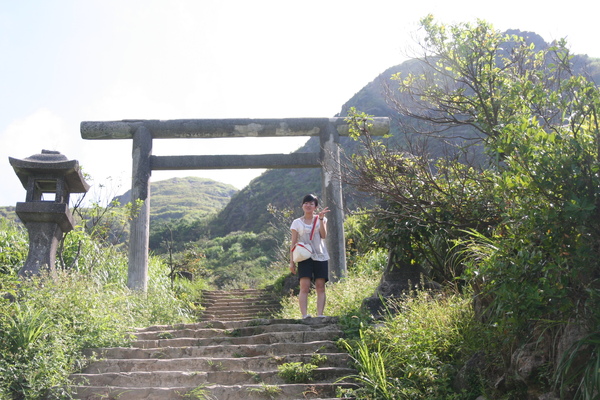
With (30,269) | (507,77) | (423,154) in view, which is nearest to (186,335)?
(30,269)

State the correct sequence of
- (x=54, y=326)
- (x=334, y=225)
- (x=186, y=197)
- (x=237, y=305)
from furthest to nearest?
(x=186, y=197), (x=237, y=305), (x=334, y=225), (x=54, y=326)

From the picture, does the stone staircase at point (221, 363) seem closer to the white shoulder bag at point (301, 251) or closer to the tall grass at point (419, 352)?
the tall grass at point (419, 352)

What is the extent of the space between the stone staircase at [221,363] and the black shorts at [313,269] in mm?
565

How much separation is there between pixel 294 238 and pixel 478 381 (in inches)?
132

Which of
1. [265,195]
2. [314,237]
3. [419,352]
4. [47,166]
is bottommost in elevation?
[265,195]

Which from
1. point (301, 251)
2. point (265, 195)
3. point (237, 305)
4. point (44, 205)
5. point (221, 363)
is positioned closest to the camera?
point (221, 363)

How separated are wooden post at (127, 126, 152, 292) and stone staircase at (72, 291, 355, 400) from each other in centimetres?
311

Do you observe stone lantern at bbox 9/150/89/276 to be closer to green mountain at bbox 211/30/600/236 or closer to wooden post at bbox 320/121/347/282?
wooden post at bbox 320/121/347/282

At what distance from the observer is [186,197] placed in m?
81.2

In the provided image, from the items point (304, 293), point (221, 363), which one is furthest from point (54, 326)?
point (304, 293)

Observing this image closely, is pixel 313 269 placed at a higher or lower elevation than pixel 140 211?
lower

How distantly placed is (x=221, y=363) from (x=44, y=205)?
3.78m

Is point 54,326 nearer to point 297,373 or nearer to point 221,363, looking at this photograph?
point 221,363

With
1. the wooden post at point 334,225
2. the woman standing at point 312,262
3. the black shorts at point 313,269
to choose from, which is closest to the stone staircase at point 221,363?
the woman standing at point 312,262
